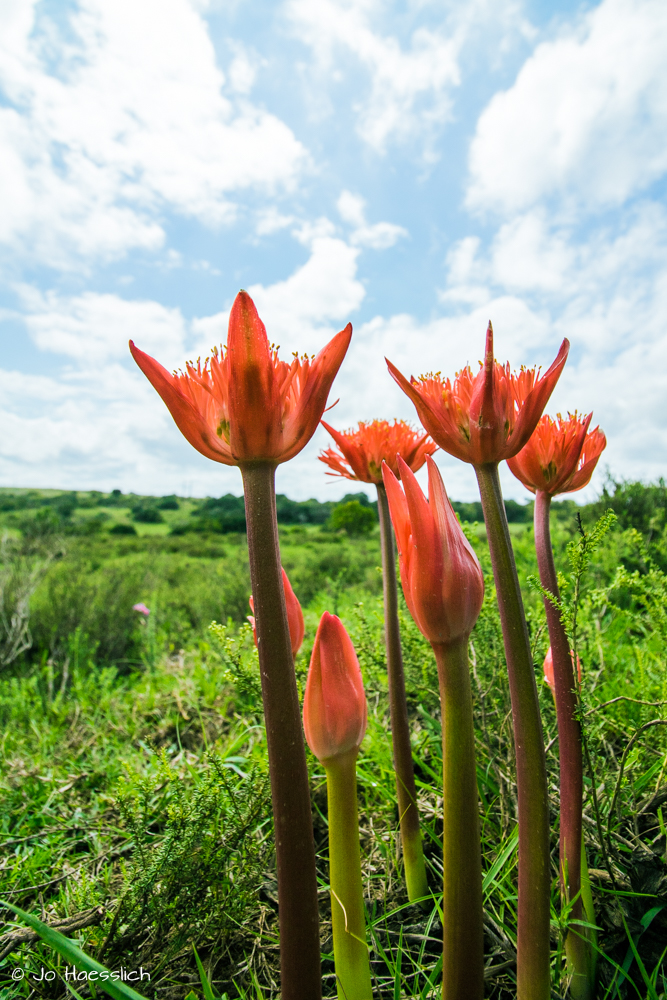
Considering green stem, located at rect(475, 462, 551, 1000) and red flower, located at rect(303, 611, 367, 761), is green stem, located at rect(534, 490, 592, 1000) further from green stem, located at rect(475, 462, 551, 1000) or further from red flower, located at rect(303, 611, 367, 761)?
red flower, located at rect(303, 611, 367, 761)

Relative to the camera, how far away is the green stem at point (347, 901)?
842mm

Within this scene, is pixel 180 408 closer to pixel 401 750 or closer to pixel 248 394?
pixel 248 394

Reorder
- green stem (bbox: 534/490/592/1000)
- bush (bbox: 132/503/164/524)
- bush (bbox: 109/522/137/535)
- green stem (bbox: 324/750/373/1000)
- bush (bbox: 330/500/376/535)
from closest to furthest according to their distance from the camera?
1. green stem (bbox: 324/750/373/1000)
2. green stem (bbox: 534/490/592/1000)
3. bush (bbox: 330/500/376/535)
4. bush (bbox: 109/522/137/535)
5. bush (bbox: 132/503/164/524)

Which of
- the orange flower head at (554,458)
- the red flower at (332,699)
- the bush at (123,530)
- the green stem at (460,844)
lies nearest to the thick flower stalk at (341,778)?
the red flower at (332,699)

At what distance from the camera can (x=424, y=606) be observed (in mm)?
771

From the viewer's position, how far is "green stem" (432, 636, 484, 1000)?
77 centimetres

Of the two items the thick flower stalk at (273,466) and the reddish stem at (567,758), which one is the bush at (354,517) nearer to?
the reddish stem at (567,758)

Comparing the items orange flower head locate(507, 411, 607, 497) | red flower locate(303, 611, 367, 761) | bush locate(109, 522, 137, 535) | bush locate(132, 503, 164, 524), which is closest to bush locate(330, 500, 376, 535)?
orange flower head locate(507, 411, 607, 497)

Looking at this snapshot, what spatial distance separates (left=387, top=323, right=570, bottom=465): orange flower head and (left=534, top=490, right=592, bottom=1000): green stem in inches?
14.1

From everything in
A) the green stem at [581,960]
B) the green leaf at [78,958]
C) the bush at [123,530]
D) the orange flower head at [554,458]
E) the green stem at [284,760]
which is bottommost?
the green stem at [581,960]

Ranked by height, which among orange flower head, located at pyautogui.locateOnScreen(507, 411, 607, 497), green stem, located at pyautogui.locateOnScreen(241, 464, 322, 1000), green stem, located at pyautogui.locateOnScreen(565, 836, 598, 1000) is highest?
orange flower head, located at pyautogui.locateOnScreen(507, 411, 607, 497)

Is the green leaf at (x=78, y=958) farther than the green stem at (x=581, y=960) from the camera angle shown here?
No

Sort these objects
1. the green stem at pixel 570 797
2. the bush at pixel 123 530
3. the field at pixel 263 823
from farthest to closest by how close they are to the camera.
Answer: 1. the bush at pixel 123 530
2. the field at pixel 263 823
3. the green stem at pixel 570 797

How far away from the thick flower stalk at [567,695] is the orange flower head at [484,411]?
20 centimetres
